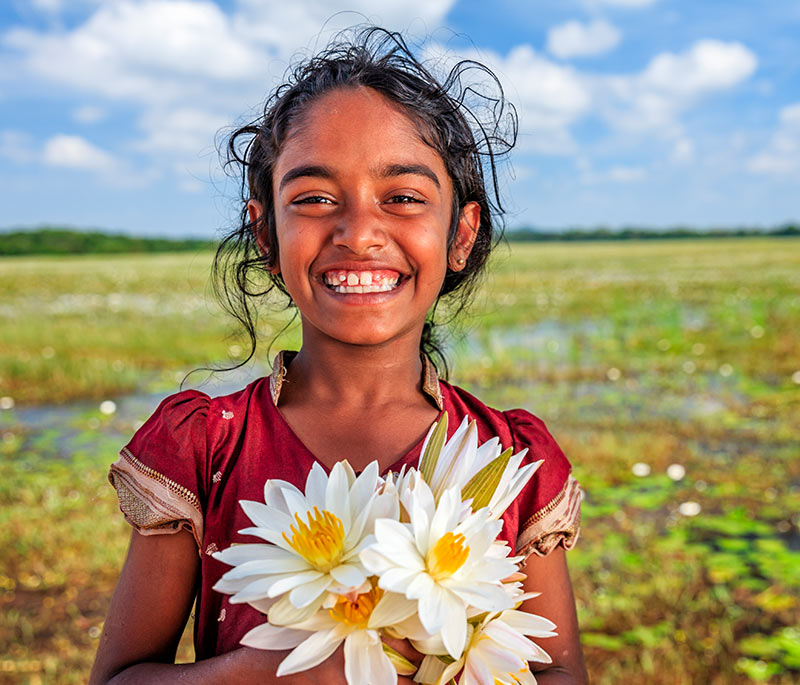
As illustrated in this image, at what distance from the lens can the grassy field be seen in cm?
289

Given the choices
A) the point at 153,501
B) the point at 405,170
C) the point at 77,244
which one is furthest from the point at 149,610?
the point at 77,244

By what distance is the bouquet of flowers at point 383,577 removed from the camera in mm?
819

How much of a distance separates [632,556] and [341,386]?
2623mm

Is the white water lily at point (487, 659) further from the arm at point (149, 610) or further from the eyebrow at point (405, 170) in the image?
the eyebrow at point (405, 170)

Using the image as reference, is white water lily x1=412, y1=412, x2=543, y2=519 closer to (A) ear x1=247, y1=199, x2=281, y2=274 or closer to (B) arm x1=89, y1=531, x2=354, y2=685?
(B) arm x1=89, y1=531, x2=354, y2=685

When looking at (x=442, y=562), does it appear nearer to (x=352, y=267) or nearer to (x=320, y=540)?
(x=320, y=540)

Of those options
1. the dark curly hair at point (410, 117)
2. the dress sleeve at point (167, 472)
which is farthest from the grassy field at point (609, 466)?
the dress sleeve at point (167, 472)

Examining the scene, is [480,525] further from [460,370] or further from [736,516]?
[460,370]

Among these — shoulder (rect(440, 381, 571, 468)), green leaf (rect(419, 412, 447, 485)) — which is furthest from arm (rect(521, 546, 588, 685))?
green leaf (rect(419, 412, 447, 485))

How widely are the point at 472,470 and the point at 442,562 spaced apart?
0.16m

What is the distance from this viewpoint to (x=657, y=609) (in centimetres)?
304

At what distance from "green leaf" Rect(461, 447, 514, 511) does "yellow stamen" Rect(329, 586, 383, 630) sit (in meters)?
0.16

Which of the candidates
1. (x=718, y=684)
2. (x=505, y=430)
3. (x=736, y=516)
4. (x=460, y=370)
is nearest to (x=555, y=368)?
(x=460, y=370)

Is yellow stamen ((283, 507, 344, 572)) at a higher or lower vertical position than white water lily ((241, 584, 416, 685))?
higher
